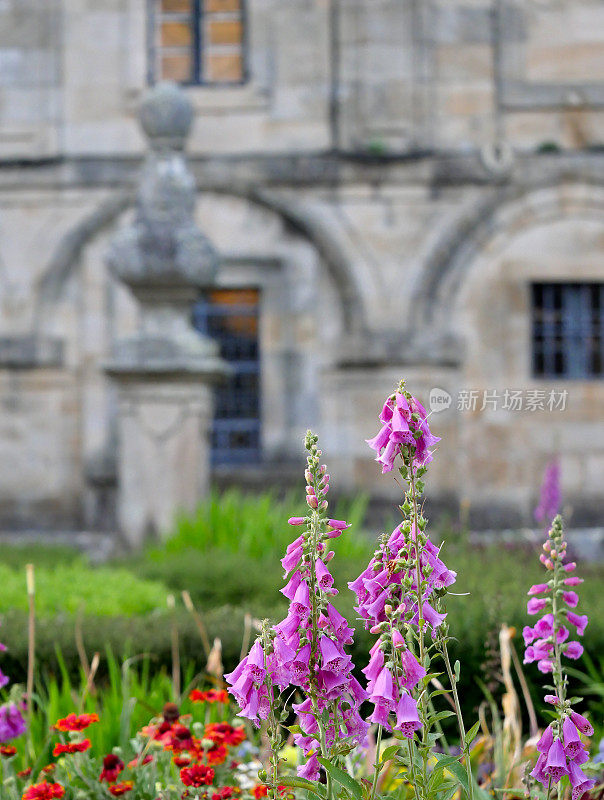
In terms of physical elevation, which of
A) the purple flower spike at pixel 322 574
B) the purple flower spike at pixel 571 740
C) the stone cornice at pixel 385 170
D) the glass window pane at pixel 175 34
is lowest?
the purple flower spike at pixel 571 740

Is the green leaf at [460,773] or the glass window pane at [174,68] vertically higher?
the glass window pane at [174,68]

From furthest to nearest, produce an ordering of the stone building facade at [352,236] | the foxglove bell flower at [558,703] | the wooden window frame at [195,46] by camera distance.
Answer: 1. the wooden window frame at [195,46]
2. the stone building facade at [352,236]
3. the foxglove bell flower at [558,703]

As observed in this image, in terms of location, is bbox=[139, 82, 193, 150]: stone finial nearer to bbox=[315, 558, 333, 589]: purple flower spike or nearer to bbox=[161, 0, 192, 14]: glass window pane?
bbox=[161, 0, 192, 14]: glass window pane

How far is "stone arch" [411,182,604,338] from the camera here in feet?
40.8

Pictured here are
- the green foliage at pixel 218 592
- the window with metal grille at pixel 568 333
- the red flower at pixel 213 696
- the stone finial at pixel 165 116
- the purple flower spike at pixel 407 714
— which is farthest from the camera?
the window with metal grille at pixel 568 333

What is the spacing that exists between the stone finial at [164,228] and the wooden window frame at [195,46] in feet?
15.4

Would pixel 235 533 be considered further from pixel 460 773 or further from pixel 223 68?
pixel 223 68

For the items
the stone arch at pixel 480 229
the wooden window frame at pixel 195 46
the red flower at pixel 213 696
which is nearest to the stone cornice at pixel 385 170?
the stone arch at pixel 480 229

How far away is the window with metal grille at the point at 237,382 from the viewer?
1267 centimetres

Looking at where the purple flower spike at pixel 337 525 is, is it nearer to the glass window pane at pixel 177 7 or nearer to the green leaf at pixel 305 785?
the green leaf at pixel 305 785

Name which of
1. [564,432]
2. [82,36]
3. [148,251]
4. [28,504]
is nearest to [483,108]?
[564,432]

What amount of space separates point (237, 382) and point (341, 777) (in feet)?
35.7

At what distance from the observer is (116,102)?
42.1ft

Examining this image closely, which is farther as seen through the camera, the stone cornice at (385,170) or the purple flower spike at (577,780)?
the stone cornice at (385,170)
